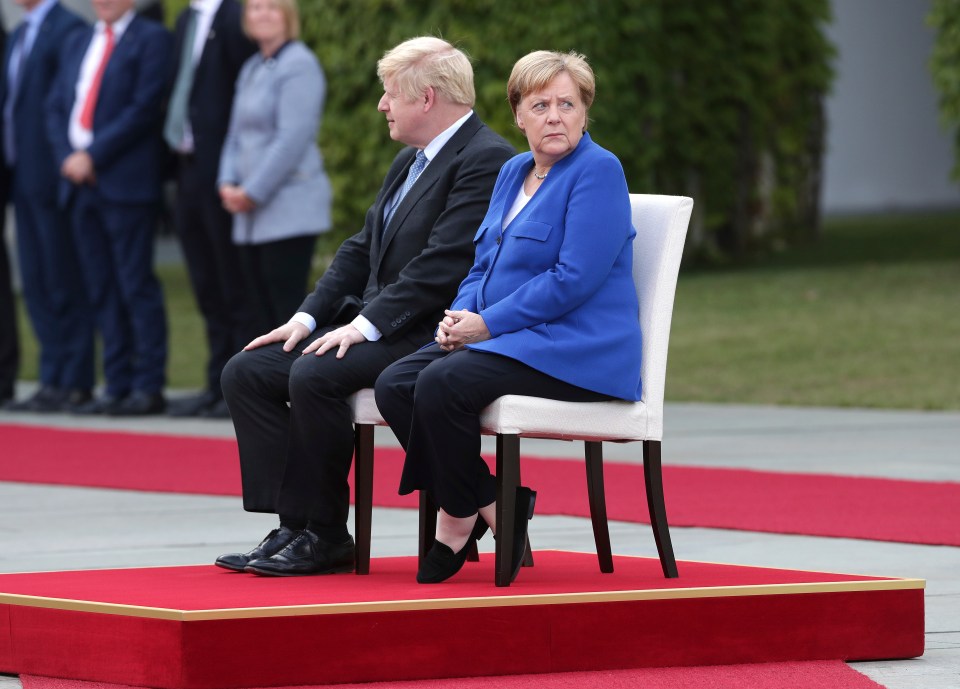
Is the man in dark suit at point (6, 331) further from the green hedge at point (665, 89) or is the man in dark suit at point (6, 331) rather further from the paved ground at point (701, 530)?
the green hedge at point (665, 89)

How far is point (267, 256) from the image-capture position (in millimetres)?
7840

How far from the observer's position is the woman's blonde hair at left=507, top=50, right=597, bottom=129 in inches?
155

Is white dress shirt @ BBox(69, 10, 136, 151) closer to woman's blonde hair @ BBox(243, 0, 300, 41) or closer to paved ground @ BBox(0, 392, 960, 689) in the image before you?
woman's blonde hair @ BBox(243, 0, 300, 41)

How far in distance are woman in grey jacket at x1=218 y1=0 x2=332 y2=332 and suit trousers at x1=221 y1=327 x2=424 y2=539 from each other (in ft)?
11.6

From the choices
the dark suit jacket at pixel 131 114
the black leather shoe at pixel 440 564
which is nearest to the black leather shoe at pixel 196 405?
the dark suit jacket at pixel 131 114

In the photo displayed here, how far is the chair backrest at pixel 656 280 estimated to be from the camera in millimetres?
4043

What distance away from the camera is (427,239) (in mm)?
4336

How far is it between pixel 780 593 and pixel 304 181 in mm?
4575

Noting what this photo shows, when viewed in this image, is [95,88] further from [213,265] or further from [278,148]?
[278,148]

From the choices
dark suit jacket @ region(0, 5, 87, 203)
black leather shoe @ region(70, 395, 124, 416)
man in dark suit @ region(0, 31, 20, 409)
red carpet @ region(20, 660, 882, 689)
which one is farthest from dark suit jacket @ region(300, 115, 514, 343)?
man in dark suit @ region(0, 31, 20, 409)

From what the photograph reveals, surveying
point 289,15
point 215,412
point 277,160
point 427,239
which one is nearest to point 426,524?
point 427,239

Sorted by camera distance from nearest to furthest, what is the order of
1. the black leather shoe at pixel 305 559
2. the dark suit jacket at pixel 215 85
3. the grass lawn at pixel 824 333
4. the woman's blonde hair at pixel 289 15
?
the black leather shoe at pixel 305 559
the woman's blonde hair at pixel 289 15
the dark suit jacket at pixel 215 85
the grass lawn at pixel 824 333

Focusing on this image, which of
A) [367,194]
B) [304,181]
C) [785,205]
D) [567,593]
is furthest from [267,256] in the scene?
[785,205]

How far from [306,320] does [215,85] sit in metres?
3.97
